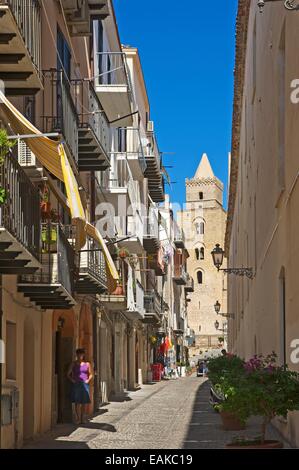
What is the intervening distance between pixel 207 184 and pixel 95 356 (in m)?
117

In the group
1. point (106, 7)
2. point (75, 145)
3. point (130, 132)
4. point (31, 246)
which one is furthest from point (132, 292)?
point (31, 246)

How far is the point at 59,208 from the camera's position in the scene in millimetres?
19391

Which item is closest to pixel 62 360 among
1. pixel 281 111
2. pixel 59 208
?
pixel 59 208

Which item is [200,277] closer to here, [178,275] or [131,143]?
[178,275]

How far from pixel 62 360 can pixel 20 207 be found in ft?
31.1

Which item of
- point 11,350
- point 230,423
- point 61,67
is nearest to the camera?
point 11,350

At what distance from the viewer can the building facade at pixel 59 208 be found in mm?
12258

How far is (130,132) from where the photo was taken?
1459 inches

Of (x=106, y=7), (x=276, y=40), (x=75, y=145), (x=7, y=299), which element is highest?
(x=106, y=7)

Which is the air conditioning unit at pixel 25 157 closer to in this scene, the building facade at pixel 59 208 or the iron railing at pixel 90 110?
the building facade at pixel 59 208

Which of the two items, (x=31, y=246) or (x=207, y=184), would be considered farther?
(x=207, y=184)

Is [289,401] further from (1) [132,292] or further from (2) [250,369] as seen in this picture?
(1) [132,292]

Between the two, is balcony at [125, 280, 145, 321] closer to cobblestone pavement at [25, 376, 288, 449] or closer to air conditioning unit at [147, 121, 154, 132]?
cobblestone pavement at [25, 376, 288, 449]

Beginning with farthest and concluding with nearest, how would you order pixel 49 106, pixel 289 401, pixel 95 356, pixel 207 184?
pixel 207 184, pixel 95 356, pixel 49 106, pixel 289 401
